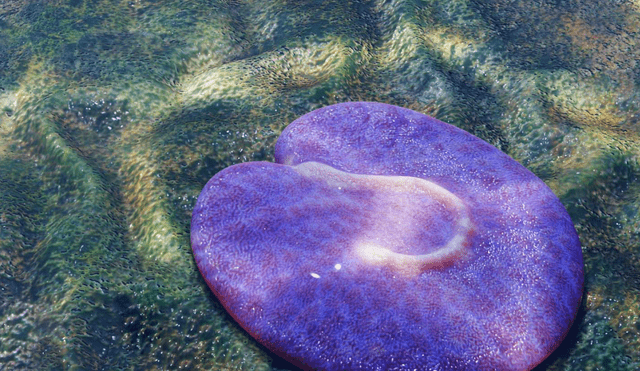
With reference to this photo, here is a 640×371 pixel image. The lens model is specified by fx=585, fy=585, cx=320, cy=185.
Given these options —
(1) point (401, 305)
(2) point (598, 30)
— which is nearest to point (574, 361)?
(1) point (401, 305)

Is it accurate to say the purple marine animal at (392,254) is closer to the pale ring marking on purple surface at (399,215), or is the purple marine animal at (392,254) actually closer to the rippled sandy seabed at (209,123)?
the pale ring marking on purple surface at (399,215)

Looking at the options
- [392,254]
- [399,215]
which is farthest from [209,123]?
[392,254]

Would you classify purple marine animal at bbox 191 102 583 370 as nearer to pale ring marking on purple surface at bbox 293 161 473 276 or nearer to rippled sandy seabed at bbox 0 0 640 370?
pale ring marking on purple surface at bbox 293 161 473 276

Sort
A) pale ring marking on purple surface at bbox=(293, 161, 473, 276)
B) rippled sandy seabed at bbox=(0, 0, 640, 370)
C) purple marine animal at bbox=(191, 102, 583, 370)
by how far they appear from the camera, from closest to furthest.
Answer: purple marine animal at bbox=(191, 102, 583, 370) < pale ring marking on purple surface at bbox=(293, 161, 473, 276) < rippled sandy seabed at bbox=(0, 0, 640, 370)

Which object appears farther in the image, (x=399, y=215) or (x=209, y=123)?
(x=209, y=123)

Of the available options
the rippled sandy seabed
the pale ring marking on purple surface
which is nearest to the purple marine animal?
the pale ring marking on purple surface

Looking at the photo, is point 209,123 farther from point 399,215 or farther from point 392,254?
point 392,254
